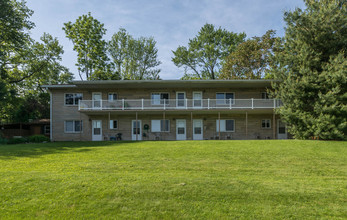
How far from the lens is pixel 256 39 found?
29.4 metres

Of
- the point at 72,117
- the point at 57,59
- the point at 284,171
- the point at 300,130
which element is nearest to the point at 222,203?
the point at 284,171

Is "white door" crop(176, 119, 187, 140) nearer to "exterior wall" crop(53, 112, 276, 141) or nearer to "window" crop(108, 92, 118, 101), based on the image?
"exterior wall" crop(53, 112, 276, 141)

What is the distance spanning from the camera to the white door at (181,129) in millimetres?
19958

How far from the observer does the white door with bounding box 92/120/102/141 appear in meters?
19.9

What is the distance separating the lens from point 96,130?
2000cm

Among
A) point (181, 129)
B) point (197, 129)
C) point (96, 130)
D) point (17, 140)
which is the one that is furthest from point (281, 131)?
point (17, 140)

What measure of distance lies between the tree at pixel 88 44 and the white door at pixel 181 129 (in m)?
16.4

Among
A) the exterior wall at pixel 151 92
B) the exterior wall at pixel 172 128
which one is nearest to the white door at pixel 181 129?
the exterior wall at pixel 172 128

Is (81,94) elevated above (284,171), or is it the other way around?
(81,94)

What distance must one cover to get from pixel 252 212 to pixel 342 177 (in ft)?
13.5

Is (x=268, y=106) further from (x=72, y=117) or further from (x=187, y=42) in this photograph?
(x=187, y=42)

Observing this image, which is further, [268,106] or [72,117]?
[72,117]

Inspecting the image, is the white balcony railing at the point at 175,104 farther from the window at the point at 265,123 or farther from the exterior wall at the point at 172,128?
the window at the point at 265,123

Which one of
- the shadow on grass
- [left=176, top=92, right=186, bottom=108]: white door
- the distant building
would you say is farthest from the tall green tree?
[left=176, top=92, right=186, bottom=108]: white door
